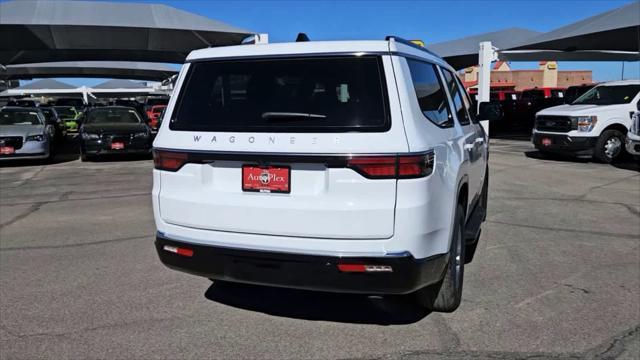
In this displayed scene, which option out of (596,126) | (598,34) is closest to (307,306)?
(596,126)

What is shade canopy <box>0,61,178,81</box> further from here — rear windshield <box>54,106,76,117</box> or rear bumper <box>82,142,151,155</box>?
rear bumper <box>82,142,151,155</box>

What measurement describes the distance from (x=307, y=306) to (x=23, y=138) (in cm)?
1198

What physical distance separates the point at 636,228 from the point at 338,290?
5.16 meters

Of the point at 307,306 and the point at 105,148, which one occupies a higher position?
the point at 105,148

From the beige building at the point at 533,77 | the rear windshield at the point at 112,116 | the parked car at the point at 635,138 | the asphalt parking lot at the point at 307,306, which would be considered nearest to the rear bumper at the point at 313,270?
the asphalt parking lot at the point at 307,306

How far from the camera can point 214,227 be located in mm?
3496

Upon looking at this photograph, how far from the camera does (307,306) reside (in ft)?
14.2

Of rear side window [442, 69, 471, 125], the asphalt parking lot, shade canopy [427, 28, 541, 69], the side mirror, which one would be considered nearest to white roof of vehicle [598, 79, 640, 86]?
shade canopy [427, 28, 541, 69]

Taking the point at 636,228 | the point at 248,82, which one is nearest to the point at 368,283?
the point at 248,82

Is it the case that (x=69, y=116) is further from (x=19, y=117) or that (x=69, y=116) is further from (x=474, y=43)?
(x=474, y=43)

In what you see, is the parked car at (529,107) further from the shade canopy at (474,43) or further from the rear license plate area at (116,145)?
the rear license plate area at (116,145)

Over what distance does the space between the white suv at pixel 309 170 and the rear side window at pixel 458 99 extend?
97cm

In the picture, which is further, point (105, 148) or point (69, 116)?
point (69, 116)

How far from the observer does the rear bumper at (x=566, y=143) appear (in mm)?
13219
